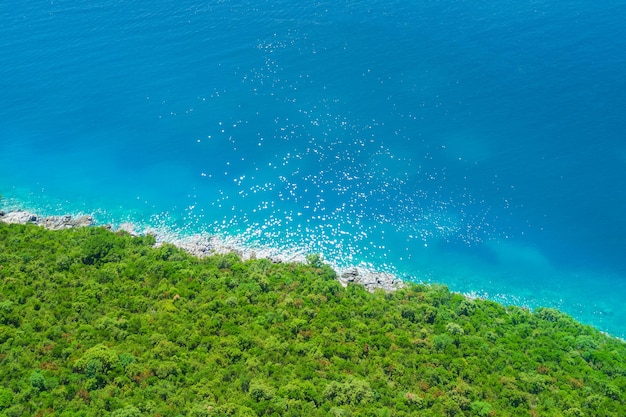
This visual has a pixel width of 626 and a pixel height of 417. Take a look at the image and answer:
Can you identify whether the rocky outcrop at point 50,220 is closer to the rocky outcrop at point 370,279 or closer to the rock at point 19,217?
the rock at point 19,217

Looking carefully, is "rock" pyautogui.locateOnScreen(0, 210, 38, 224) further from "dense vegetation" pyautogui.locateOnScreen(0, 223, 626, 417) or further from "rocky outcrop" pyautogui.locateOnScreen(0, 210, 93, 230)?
"dense vegetation" pyautogui.locateOnScreen(0, 223, 626, 417)

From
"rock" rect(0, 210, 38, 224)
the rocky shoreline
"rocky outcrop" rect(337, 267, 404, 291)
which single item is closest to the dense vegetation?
"rocky outcrop" rect(337, 267, 404, 291)

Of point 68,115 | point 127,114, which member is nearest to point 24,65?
point 68,115

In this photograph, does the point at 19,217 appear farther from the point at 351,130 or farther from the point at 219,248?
the point at 351,130

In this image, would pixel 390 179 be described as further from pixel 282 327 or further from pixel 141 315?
pixel 141 315

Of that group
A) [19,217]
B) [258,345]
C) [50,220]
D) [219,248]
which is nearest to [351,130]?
[219,248]

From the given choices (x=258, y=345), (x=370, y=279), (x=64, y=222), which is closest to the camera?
(x=258, y=345)
